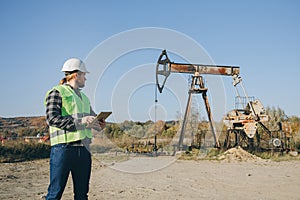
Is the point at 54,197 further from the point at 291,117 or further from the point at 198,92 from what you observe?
the point at 291,117

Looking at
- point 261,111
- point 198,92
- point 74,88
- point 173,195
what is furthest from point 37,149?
point 74,88

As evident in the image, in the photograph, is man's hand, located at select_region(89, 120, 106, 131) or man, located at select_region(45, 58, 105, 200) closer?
man, located at select_region(45, 58, 105, 200)

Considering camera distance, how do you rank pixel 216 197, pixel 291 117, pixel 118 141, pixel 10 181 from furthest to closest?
pixel 291 117
pixel 118 141
pixel 10 181
pixel 216 197

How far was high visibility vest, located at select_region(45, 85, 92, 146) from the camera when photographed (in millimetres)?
2975

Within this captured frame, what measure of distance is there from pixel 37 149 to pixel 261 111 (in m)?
12.3

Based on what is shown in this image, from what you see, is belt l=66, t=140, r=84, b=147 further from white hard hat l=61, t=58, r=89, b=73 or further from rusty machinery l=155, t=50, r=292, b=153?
rusty machinery l=155, t=50, r=292, b=153

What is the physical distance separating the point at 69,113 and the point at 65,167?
48cm

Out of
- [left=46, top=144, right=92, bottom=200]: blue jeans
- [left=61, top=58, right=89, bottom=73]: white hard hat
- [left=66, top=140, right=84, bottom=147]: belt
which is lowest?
[left=46, top=144, right=92, bottom=200]: blue jeans

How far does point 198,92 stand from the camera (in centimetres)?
1916

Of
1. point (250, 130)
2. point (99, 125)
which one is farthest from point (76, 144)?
point (250, 130)

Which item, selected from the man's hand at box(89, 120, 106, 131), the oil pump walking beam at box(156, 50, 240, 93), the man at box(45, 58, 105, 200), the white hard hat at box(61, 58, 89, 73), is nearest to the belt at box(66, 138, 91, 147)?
the man at box(45, 58, 105, 200)

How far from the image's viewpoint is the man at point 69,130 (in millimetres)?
2914

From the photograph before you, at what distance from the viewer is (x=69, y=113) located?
3049mm

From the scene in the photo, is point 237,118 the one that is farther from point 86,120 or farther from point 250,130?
point 86,120
